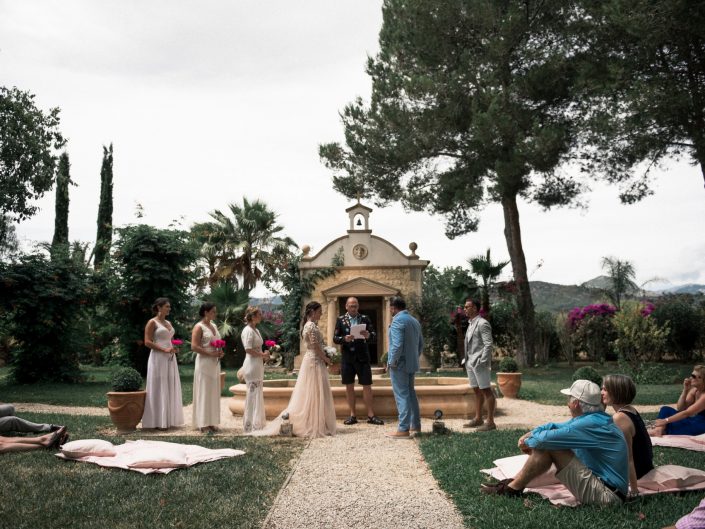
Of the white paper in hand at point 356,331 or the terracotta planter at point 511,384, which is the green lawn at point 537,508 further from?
the terracotta planter at point 511,384

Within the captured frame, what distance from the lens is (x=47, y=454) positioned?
19.8 ft

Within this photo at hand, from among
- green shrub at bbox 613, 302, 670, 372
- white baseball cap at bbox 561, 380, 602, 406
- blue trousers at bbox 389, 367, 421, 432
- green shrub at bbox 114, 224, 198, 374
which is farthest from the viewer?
green shrub at bbox 114, 224, 198, 374

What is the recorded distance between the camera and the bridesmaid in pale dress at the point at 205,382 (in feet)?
26.9

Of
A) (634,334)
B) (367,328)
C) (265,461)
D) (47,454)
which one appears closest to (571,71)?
(634,334)

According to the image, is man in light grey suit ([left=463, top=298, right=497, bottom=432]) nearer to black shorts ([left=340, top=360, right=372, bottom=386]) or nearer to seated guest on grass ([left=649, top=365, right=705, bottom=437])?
black shorts ([left=340, top=360, right=372, bottom=386])

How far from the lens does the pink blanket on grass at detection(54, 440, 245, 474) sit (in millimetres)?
5480

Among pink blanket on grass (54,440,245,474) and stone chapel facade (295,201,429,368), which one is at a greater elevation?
stone chapel facade (295,201,429,368)

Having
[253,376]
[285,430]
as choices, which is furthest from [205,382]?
[285,430]

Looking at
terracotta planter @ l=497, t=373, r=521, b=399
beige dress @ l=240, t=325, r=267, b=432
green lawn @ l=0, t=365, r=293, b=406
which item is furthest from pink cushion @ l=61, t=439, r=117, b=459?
terracotta planter @ l=497, t=373, r=521, b=399

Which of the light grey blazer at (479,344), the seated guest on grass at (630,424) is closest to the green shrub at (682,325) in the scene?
the light grey blazer at (479,344)

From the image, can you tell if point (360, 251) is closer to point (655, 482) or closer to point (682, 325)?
point (682, 325)

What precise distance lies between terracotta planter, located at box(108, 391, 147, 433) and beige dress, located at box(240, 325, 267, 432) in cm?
146

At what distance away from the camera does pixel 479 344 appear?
8.05 m

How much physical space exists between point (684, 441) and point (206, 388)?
5.98 meters
